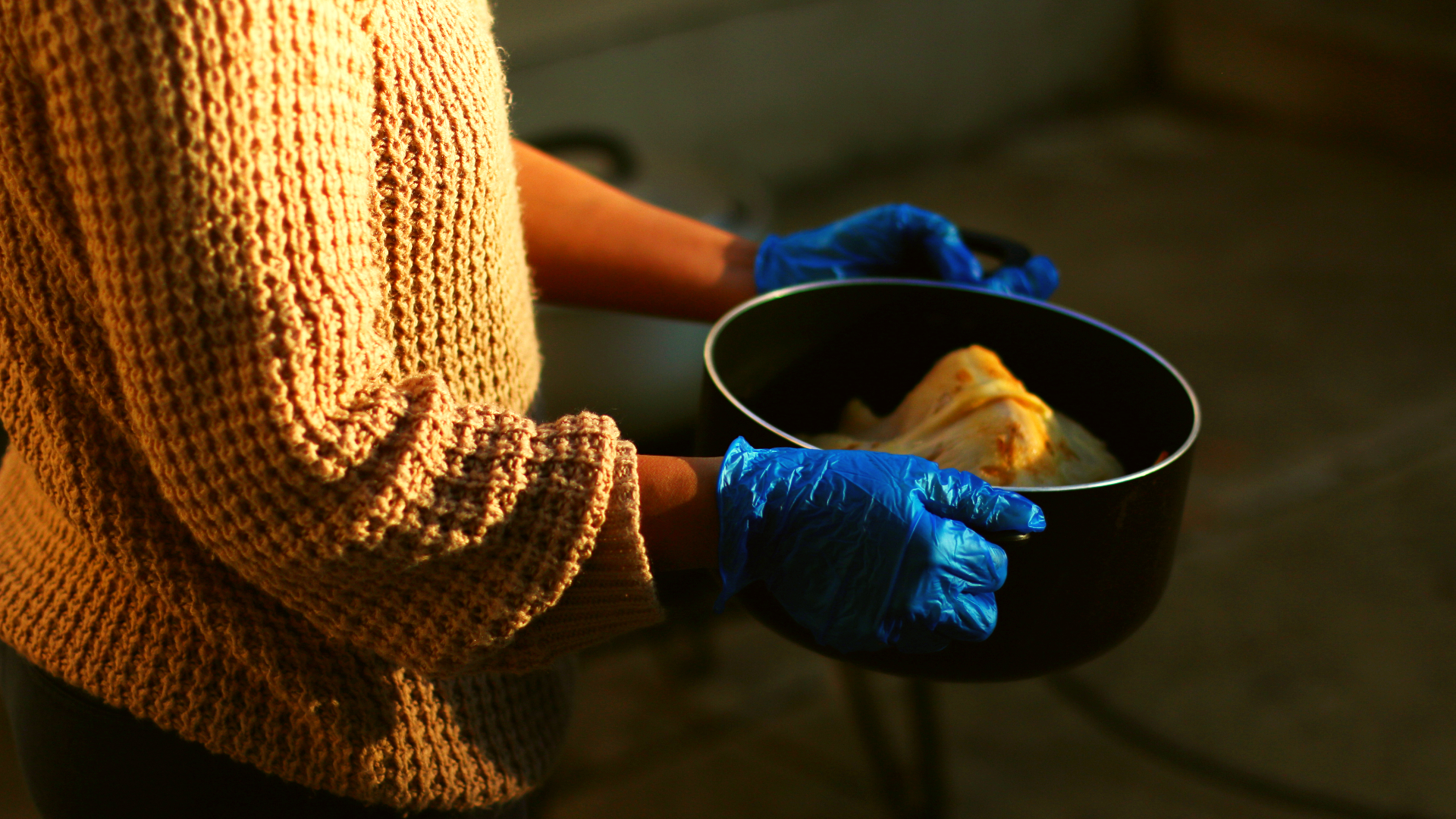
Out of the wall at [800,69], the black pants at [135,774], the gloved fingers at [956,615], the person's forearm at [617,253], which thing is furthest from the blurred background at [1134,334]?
the gloved fingers at [956,615]

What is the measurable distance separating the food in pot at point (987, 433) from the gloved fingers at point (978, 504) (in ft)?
0.34

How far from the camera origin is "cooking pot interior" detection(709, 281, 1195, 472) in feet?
2.80

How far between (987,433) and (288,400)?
0.47 meters

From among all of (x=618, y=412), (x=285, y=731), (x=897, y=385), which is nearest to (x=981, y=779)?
(x=618, y=412)

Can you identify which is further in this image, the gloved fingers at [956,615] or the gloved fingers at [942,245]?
the gloved fingers at [942,245]

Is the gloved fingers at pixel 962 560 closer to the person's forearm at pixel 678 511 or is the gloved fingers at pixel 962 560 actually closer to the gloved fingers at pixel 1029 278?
the person's forearm at pixel 678 511

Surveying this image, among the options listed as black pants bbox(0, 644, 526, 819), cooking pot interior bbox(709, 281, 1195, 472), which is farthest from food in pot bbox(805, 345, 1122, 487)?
black pants bbox(0, 644, 526, 819)

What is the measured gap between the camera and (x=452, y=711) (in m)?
0.80

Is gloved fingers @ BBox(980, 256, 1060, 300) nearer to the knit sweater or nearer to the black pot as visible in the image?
the black pot

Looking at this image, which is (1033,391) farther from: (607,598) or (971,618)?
(607,598)

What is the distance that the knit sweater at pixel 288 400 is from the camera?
20.7 inches

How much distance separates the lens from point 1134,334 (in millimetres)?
2938

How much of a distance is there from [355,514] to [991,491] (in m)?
0.36

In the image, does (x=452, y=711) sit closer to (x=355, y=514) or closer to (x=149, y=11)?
(x=355, y=514)
